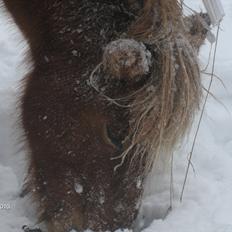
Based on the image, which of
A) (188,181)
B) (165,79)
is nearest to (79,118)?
(165,79)

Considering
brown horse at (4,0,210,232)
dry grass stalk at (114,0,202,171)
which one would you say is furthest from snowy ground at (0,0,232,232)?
dry grass stalk at (114,0,202,171)

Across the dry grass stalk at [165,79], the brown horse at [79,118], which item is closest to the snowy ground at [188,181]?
the brown horse at [79,118]

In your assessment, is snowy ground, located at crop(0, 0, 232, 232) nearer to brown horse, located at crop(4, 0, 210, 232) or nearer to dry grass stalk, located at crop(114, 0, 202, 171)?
brown horse, located at crop(4, 0, 210, 232)

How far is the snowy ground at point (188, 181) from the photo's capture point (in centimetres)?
205

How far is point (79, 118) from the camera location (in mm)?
1780

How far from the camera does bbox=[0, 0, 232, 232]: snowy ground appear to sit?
2.05 m

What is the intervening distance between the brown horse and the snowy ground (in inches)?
9.2

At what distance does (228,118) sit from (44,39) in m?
1.31

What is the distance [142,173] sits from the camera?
5.91ft

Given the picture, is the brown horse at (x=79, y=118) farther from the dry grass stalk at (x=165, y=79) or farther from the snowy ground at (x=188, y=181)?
the snowy ground at (x=188, y=181)

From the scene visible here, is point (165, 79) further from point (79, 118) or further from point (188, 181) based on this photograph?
point (188, 181)

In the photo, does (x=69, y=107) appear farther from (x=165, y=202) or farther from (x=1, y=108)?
(x=1, y=108)

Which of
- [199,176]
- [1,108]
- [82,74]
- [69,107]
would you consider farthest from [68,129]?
[1,108]

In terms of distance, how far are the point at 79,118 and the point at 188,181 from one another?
75 centimetres
